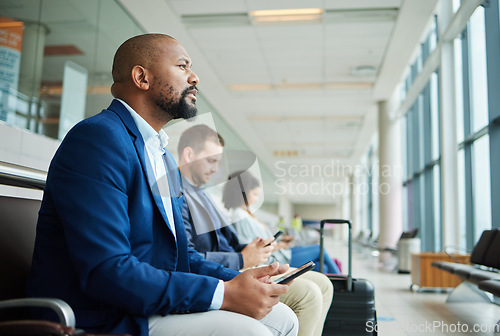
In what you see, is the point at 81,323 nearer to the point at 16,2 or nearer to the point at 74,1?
the point at 16,2

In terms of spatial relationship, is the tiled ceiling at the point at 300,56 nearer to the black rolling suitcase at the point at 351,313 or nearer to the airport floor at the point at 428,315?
the airport floor at the point at 428,315

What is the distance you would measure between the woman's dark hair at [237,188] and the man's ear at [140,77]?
192cm

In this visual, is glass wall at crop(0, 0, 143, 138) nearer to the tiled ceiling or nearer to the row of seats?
the tiled ceiling

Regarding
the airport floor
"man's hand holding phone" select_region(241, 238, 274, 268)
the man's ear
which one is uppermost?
the man's ear

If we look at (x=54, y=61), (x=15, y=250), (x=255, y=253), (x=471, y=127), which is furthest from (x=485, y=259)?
(x=54, y=61)

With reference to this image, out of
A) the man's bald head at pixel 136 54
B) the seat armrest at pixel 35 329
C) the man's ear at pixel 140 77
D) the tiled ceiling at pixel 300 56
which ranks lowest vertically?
the seat armrest at pixel 35 329

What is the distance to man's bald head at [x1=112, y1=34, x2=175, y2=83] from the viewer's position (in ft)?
4.21

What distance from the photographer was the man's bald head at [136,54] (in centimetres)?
128

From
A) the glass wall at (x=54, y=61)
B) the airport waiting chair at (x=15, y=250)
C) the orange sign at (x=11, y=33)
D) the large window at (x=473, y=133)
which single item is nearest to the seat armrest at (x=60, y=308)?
the airport waiting chair at (x=15, y=250)

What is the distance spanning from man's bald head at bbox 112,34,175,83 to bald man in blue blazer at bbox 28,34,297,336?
0.10 metres

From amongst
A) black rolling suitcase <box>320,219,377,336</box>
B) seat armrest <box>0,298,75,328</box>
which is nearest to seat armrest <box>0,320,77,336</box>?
seat armrest <box>0,298,75,328</box>

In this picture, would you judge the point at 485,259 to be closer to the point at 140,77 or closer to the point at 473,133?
the point at 473,133

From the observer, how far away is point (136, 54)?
1.29m

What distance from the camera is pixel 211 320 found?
1.06 metres
